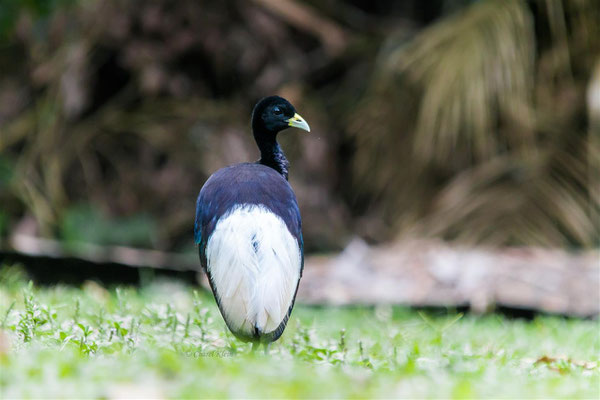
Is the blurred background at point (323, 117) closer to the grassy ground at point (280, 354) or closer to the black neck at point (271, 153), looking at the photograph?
the grassy ground at point (280, 354)

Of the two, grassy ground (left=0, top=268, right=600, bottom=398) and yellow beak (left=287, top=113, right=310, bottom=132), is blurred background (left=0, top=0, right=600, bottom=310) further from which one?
yellow beak (left=287, top=113, right=310, bottom=132)

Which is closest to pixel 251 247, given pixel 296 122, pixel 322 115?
pixel 296 122

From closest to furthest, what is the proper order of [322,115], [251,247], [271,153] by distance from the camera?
[251,247] → [271,153] → [322,115]

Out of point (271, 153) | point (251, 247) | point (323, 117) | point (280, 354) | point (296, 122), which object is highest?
point (323, 117)

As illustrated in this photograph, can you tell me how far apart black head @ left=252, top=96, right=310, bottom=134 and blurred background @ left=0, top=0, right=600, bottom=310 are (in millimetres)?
5648

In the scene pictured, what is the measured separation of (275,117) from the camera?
186 inches

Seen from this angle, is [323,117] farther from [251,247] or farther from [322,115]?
[251,247]

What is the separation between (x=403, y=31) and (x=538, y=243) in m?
4.16

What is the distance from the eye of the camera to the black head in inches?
186

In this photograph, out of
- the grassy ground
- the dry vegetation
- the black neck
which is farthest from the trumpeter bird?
the dry vegetation

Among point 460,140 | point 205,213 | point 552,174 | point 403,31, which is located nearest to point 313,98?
point 403,31

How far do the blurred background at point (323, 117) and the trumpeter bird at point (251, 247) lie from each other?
6.42 m

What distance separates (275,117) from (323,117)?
756cm

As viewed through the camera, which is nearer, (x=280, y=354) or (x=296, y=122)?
(x=280, y=354)
